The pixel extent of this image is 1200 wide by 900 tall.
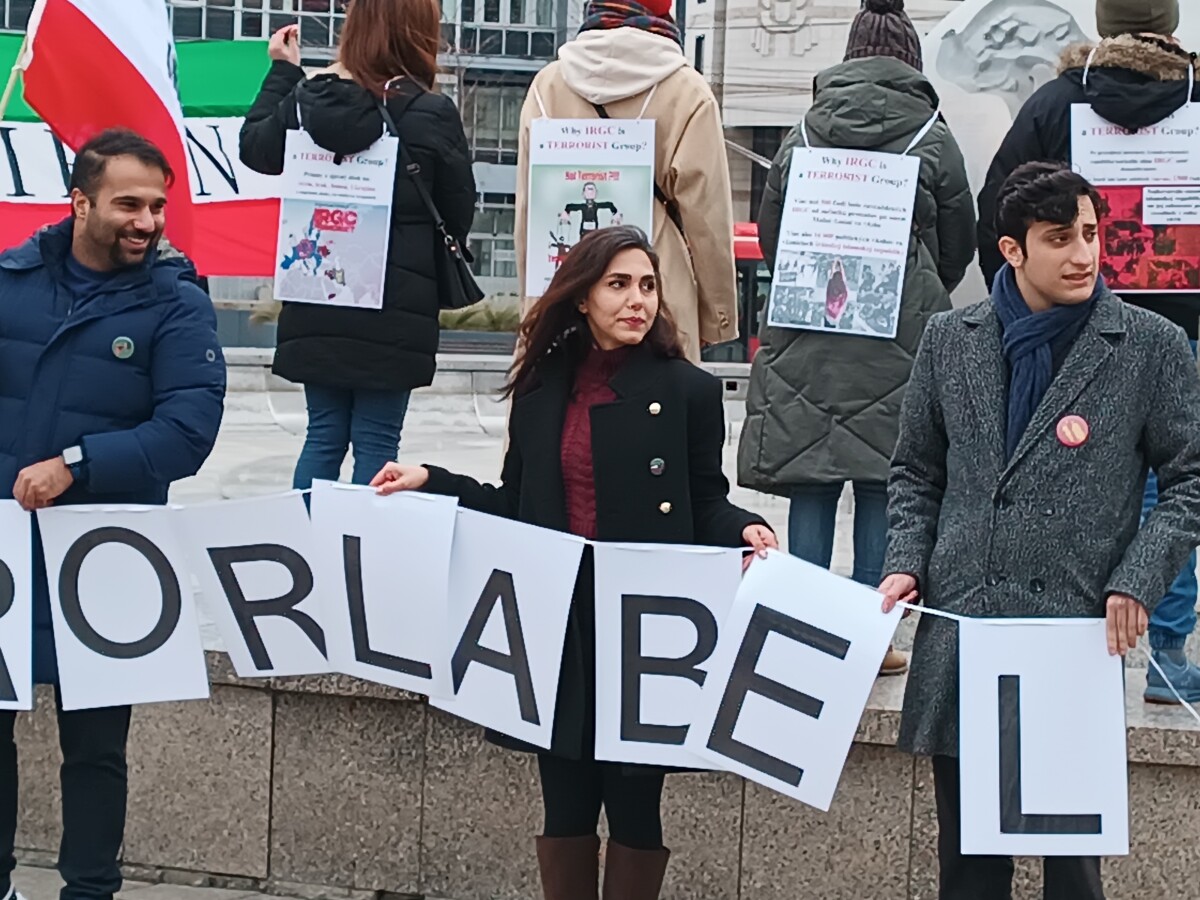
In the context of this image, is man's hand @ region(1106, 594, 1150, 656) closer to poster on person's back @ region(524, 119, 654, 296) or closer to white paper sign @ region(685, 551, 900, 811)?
white paper sign @ region(685, 551, 900, 811)

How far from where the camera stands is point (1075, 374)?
3.78 meters

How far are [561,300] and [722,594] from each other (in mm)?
709

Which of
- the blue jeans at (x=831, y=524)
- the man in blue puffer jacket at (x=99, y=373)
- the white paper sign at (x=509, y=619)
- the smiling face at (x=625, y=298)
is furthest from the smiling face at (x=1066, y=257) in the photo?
the man in blue puffer jacket at (x=99, y=373)

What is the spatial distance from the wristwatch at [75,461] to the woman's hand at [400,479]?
65cm

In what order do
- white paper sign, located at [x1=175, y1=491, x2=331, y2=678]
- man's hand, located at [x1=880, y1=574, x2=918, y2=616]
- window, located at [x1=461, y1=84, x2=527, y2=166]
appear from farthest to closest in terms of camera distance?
window, located at [x1=461, y1=84, x2=527, y2=166] → white paper sign, located at [x1=175, y1=491, x2=331, y2=678] → man's hand, located at [x1=880, y1=574, x2=918, y2=616]

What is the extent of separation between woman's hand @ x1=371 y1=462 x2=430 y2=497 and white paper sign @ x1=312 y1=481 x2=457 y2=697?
2cm

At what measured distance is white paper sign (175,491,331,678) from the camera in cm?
462

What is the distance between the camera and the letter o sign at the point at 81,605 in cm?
457

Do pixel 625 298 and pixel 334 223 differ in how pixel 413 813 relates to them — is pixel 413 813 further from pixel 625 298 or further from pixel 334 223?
pixel 625 298

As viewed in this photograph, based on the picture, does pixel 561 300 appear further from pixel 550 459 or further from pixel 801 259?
pixel 801 259

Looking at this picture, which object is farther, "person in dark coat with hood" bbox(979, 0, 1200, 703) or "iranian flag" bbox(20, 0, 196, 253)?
"iranian flag" bbox(20, 0, 196, 253)

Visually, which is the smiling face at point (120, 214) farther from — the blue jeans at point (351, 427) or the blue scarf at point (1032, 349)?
the blue scarf at point (1032, 349)

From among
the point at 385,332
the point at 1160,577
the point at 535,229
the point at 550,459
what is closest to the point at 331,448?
the point at 385,332

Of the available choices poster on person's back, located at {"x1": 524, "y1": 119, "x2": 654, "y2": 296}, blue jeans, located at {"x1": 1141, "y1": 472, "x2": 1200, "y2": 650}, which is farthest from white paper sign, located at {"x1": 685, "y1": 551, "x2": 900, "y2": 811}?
poster on person's back, located at {"x1": 524, "y1": 119, "x2": 654, "y2": 296}
